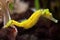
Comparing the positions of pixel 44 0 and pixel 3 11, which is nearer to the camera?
pixel 3 11

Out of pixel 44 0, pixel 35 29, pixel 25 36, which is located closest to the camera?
pixel 25 36

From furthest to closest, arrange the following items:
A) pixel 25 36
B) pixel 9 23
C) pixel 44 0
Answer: pixel 44 0
pixel 25 36
pixel 9 23

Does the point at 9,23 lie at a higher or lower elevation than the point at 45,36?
higher

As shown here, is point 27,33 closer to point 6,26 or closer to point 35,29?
point 35,29

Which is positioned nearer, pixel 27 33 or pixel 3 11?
pixel 3 11

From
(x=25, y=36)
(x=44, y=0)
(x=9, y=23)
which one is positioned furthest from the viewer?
(x=44, y=0)

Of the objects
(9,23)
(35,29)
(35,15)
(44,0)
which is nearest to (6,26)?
(9,23)

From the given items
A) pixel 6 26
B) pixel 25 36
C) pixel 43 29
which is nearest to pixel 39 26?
pixel 43 29

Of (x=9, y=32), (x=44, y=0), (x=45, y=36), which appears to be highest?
(x=9, y=32)

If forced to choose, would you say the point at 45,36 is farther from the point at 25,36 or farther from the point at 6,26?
the point at 6,26
